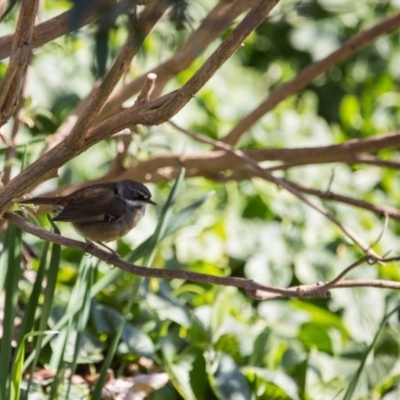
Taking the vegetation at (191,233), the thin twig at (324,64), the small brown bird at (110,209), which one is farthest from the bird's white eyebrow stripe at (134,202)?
the thin twig at (324,64)

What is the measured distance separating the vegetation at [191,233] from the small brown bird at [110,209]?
0.16m

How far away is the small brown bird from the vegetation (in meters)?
0.16

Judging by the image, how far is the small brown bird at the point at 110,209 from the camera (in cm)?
353

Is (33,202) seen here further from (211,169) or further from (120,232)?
(211,169)

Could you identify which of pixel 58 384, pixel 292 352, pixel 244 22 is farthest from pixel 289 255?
pixel 244 22

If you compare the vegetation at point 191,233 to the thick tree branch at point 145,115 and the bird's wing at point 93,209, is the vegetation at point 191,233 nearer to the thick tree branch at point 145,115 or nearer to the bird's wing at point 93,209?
the thick tree branch at point 145,115

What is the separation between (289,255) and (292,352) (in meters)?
0.83

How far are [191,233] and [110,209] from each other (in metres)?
1.23

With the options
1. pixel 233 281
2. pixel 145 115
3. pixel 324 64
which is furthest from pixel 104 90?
pixel 324 64

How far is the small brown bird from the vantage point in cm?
353

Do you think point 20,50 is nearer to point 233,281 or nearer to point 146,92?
point 146,92

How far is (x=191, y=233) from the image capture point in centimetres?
482

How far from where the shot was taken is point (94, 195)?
352 centimetres

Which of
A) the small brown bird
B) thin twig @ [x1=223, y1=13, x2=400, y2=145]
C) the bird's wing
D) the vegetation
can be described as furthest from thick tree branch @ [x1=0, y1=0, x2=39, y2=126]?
thin twig @ [x1=223, y1=13, x2=400, y2=145]
